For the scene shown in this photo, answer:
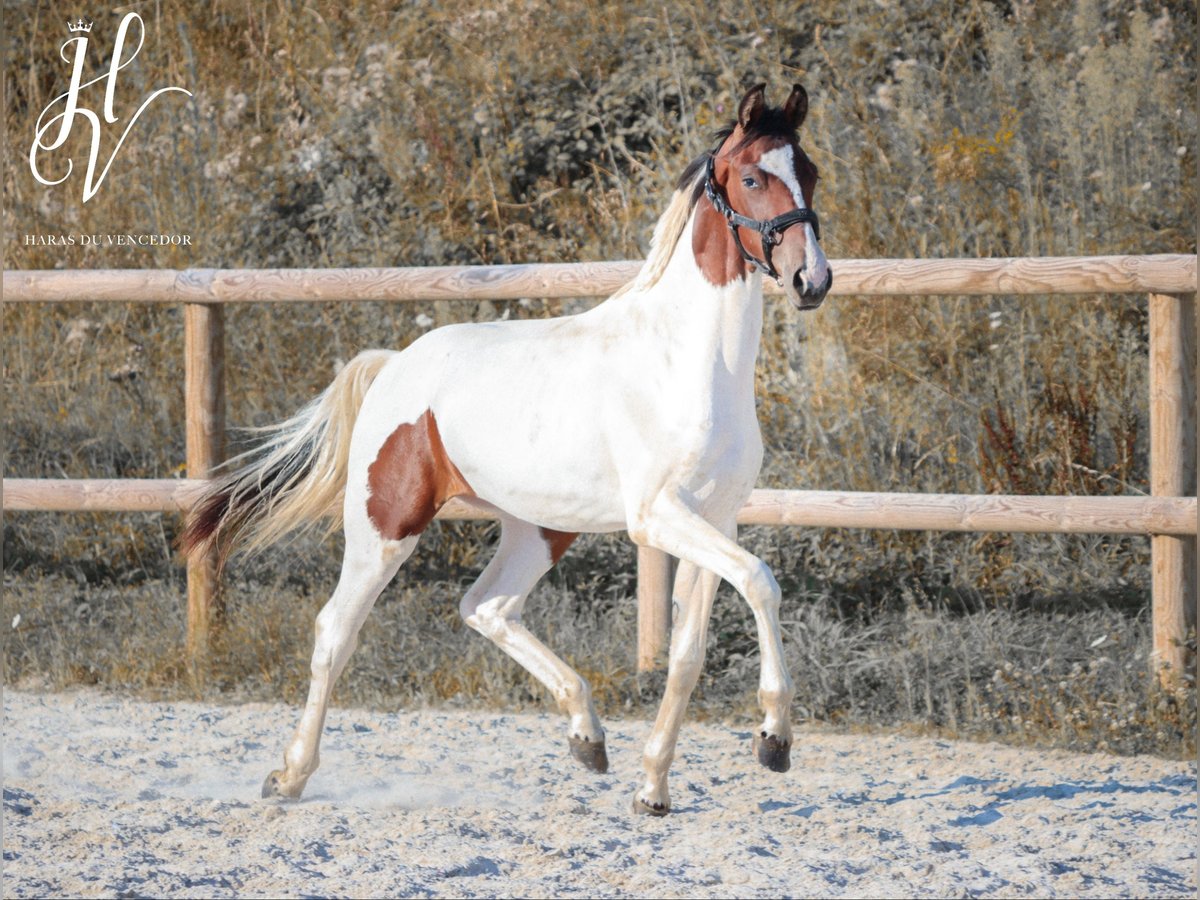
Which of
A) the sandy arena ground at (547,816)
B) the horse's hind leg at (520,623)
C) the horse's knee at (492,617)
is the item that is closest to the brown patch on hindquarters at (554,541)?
the horse's hind leg at (520,623)

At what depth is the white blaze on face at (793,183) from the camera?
10.8 ft

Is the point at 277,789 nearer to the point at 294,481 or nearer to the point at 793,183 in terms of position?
the point at 294,481

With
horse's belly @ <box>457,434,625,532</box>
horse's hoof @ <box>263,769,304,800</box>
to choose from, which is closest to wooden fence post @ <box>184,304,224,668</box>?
horse's hoof @ <box>263,769,304,800</box>

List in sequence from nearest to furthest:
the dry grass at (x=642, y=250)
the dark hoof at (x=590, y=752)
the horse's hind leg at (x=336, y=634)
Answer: the dark hoof at (x=590, y=752), the horse's hind leg at (x=336, y=634), the dry grass at (x=642, y=250)

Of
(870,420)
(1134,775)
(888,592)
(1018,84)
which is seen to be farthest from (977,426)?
(1018,84)

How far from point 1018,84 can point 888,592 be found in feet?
10.5

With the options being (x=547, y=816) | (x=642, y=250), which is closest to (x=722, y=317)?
(x=547, y=816)

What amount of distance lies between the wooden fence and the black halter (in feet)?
5.34

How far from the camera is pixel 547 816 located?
4004 mm

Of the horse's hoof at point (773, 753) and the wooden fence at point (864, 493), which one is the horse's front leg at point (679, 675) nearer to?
the horse's hoof at point (773, 753)

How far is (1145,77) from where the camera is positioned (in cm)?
700

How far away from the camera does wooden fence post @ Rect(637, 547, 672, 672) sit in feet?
17.6

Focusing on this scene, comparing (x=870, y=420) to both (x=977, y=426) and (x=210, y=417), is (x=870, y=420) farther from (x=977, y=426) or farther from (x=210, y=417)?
(x=210, y=417)

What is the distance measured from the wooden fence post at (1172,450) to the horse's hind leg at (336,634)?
2.53 meters
